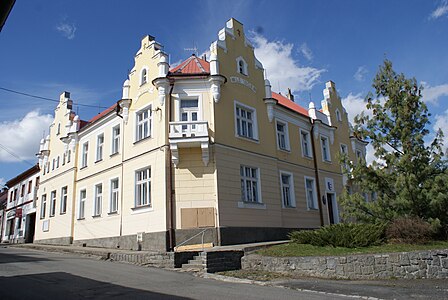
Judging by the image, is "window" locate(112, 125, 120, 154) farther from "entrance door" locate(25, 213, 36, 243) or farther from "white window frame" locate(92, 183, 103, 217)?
"entrance door" locate(25, 213, 36, 243)

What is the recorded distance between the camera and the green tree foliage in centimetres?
1402

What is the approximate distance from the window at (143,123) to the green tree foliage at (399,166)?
9911 mm

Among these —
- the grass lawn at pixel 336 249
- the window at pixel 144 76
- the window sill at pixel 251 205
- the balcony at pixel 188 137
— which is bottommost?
the grass lawn at pixel 336 249

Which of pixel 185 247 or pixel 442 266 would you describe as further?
pixel 185 247

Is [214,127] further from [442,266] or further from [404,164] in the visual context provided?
[442,266]

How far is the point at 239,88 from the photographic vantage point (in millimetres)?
19891

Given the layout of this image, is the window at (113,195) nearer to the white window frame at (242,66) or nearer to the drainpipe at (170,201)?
the drainpipe at (170,201)

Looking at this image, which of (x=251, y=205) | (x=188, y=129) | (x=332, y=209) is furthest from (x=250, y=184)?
(x=332, y=209)

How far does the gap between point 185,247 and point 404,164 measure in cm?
954

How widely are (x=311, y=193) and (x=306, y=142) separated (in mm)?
3479

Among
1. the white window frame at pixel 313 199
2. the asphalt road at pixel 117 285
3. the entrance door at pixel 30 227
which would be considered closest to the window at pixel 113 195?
the asphalt road at pixel 117 285

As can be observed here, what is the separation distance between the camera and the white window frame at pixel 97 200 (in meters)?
22.3

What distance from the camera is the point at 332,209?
25.4 metres

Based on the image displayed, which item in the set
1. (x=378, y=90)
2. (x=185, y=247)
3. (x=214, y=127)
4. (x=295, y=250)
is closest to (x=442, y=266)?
(x=295, y=250)
